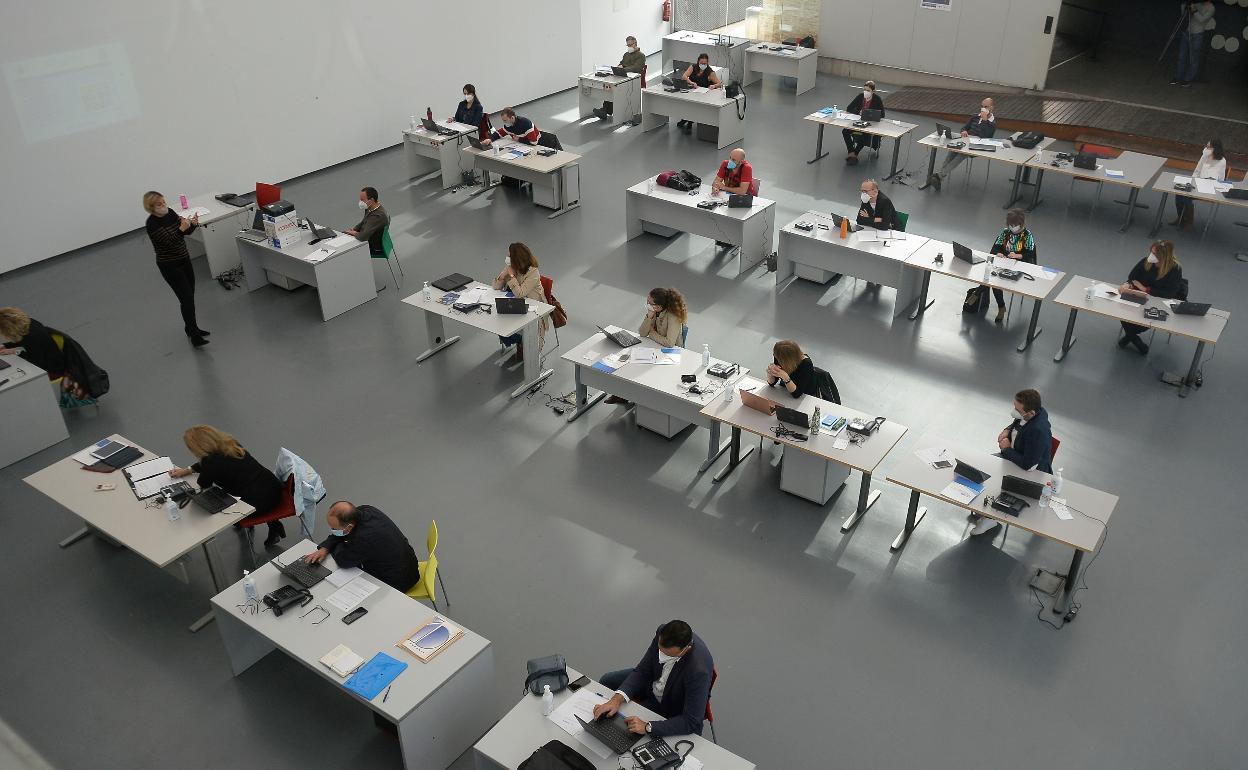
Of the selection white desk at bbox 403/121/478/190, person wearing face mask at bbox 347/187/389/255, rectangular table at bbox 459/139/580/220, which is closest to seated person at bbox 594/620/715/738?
person wearing face mask at bbox 347/187/389/255

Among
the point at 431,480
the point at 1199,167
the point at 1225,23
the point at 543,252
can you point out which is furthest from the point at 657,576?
the point at 1225,23

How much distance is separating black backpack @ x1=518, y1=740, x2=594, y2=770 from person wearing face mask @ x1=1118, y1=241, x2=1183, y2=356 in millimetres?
6984

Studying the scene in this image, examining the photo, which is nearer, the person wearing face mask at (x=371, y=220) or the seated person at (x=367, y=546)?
the seated person at (x=367, y=546)

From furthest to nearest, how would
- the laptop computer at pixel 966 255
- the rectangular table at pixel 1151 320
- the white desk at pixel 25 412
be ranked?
the laptop computer at pixel 966 255, the rectangular table at pixel 1151 320, the white desk at pixel 25 412

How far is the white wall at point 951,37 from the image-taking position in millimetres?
15922

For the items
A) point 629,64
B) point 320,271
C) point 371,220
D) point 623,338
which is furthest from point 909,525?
point 629,64

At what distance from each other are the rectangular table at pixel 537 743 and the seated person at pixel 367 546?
1.41 m

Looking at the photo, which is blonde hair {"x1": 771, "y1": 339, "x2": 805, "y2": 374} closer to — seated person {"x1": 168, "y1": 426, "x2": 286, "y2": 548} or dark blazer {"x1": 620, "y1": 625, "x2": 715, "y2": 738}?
dark blazer {"x1": 620, "y1": 625, "x2": 715, "y2": 738}

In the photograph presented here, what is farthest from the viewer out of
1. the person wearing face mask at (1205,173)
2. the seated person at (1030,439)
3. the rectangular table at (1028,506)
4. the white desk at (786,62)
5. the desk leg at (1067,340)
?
the white desk at (786,62)

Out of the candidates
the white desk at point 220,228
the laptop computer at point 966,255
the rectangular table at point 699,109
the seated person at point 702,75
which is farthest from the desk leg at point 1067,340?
the white desk at point 220,228

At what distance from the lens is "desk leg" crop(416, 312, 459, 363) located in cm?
954

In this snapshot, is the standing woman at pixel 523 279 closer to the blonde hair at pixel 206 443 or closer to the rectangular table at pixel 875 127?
the blonde hair at pixel 206 443

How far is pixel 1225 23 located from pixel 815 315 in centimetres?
1335

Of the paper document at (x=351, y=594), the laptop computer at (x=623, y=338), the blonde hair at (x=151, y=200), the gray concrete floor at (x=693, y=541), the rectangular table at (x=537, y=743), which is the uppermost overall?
the blonde hair at (x=151, y=200)
